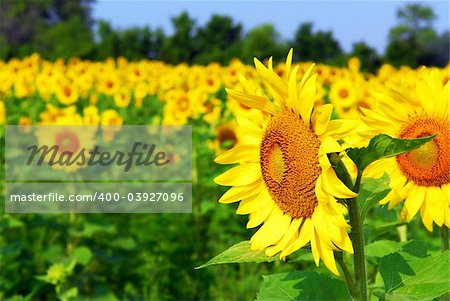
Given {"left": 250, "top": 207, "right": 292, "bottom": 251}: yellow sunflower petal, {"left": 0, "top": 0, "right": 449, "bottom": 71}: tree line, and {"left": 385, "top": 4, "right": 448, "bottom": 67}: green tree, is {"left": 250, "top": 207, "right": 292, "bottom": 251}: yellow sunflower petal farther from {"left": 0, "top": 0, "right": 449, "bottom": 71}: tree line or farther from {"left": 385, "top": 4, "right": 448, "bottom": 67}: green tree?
{"left": 385, "top": 4, "right": 448, "bottom": 67}: green tree

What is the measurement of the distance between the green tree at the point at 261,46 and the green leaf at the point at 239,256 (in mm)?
10534

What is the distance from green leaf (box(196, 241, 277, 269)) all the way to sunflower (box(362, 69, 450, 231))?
0.33 meters

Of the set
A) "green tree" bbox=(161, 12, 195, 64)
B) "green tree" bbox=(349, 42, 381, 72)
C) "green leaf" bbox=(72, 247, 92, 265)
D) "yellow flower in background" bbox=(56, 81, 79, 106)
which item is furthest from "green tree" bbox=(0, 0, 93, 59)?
"green leaf" bbox=(72, 247, 92, 265)

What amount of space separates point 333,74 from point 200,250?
374 cm

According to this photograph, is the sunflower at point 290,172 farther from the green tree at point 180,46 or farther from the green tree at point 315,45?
the green tree at point 180,46

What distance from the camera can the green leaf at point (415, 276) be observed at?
Answer: 3.34 ft

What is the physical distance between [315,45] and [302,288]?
1121 centimetres

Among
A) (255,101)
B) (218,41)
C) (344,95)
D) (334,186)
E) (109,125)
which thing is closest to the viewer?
(334,186)

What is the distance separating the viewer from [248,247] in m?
1.09

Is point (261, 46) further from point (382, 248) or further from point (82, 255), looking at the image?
point (382, 248)

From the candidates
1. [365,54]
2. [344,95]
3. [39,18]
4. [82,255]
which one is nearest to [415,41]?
[365,54]

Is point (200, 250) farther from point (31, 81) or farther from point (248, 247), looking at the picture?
point (31, 81)

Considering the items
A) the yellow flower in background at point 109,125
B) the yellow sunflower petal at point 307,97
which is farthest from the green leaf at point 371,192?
the yellow flower in background at point 109,125

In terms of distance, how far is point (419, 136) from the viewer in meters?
1.26
